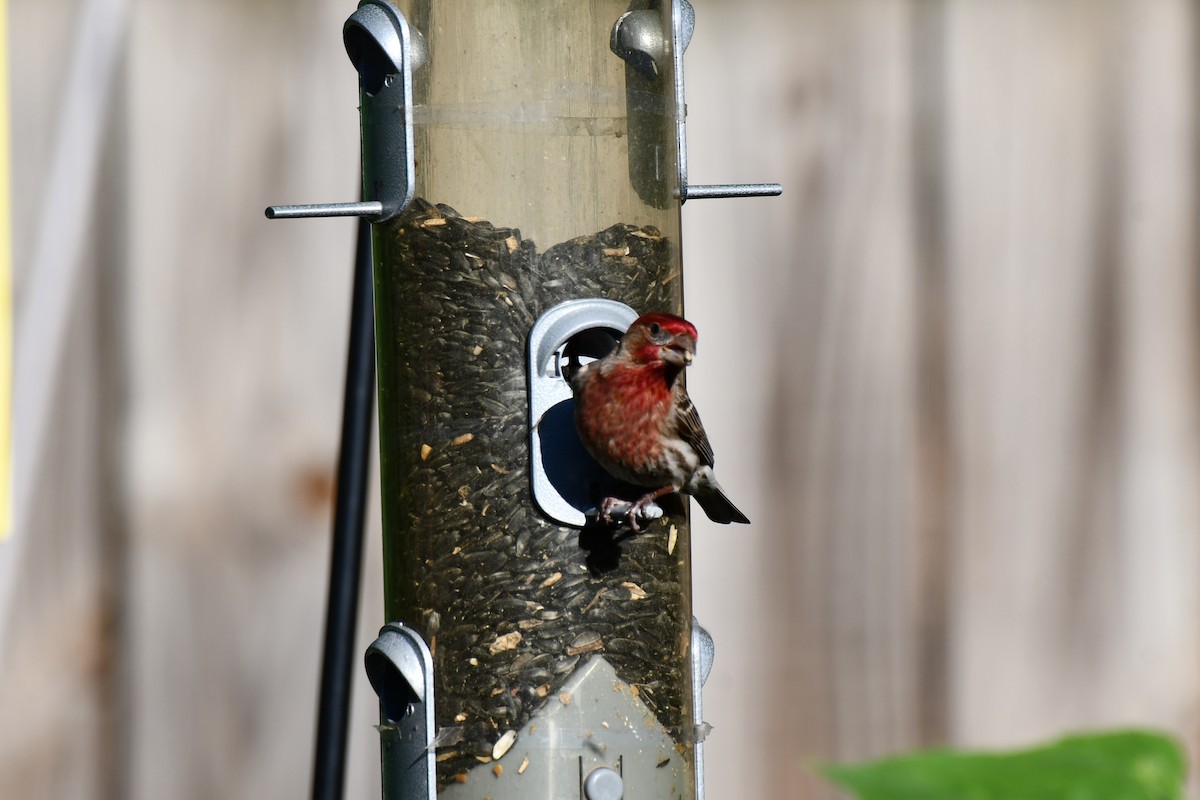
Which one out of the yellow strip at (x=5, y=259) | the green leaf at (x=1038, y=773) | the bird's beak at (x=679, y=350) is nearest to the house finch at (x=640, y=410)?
the bird's beak at (x=679, y=350)

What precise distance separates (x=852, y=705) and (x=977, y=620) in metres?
0.28

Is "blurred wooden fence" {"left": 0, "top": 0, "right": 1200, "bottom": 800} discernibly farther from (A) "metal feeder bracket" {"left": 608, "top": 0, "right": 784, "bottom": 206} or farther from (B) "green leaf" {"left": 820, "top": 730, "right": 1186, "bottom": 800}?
(B) "green leaf" {"left": 820, "top": 730, "right": 1186, "bottom": 800}

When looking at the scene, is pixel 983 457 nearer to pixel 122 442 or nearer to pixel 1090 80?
pixel 1090 80

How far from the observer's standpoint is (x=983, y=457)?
2619 millimetres

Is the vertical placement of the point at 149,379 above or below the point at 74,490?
above

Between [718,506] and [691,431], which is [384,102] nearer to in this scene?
[691,431]

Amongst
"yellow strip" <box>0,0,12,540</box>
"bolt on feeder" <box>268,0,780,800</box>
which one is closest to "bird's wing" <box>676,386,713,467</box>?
"bolt on feeder" <box>268,0,780,800</box>

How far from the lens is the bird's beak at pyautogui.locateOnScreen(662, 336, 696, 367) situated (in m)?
1.96

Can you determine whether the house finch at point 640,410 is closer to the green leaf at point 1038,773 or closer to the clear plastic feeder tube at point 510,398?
the clear plastic feeder tube at point 510,398

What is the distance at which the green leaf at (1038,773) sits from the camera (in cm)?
A: 42

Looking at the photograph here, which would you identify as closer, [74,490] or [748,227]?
[74,490]

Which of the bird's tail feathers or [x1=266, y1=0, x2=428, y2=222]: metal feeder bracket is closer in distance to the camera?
[x1=266, y1=0, x2=428, y2=222]: metal feeder bracket

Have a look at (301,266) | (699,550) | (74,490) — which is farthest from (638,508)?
(74,490)

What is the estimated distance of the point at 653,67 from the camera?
6.89ft
